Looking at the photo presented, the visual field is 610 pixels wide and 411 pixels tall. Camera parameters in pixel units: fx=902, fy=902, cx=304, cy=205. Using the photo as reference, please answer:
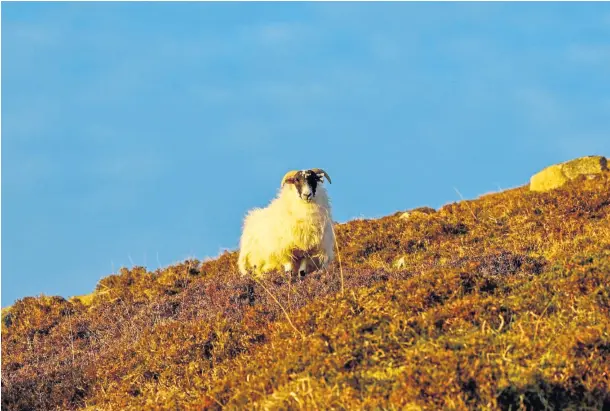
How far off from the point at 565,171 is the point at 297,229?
468 inches

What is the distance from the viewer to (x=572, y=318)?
8.51m

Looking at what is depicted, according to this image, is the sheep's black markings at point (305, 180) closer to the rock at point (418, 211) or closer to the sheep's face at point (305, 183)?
the sheep's face at point (305, 183)

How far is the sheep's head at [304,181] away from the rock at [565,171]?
10.6 metres

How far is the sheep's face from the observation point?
16.1 meters

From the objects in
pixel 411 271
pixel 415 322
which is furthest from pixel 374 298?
pixel 411 271

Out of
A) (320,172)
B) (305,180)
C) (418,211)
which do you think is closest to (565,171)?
(418,211)

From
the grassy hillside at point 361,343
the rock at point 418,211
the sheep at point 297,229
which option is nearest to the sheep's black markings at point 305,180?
the sheep at point 297,229

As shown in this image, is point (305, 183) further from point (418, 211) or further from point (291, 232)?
point (418, 211)

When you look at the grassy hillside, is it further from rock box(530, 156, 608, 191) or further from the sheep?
rock box(530, 156, 608, 191)

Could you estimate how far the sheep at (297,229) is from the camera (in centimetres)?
1612

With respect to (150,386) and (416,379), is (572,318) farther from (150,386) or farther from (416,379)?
(150,386)

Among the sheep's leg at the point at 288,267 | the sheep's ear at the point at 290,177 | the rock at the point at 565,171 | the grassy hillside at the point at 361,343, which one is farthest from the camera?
the rock at the point at 565,171

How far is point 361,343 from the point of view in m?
8.16

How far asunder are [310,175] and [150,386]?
6.59m
